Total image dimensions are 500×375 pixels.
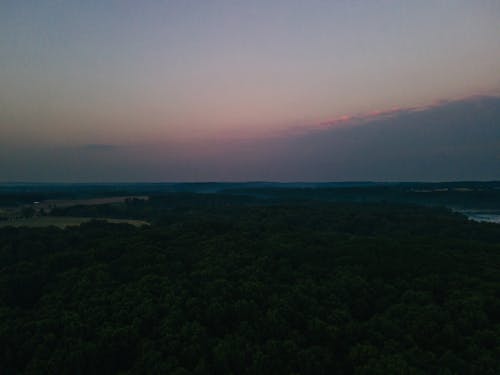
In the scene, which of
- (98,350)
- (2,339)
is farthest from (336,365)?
(2,339)

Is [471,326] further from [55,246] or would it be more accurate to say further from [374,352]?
[55,246]

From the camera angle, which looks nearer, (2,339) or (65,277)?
(2,339)

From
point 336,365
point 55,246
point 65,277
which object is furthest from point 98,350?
point 55,246

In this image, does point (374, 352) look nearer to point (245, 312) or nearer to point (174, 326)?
point (245, 312)

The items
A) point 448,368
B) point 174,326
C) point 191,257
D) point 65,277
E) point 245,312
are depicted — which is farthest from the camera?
point 191,257

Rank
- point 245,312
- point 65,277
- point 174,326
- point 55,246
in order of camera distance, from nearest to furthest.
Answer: point 174,326 → point 245,312 → point 65,277 → point 55,246

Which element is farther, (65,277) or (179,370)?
(65,277)
